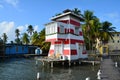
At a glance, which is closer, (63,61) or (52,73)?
(52,73)

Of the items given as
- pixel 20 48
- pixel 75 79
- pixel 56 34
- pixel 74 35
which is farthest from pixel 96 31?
pixel 75 79

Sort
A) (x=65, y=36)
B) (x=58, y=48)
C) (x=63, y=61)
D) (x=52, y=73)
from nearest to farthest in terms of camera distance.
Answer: (x=52, y=73) < (x=63, y=61) < (x=65, y=36) < (x=58, y=48)

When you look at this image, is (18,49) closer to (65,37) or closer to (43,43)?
(43,43)

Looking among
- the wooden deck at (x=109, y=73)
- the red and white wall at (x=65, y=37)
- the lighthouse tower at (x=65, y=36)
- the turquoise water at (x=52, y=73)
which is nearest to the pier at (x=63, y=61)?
the lighthouse tower at (x=65, y=36)

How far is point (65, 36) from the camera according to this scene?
3878 centimetres

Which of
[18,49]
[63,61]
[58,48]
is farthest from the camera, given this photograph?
[18,49]

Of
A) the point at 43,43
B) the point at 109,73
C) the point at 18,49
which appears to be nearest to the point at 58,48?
the point at 109,73

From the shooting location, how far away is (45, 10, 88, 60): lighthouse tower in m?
37.9

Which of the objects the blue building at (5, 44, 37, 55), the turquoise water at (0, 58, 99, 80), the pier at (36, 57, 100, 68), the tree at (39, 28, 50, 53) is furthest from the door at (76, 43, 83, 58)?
the blue building at (5, 44, 37, 55)

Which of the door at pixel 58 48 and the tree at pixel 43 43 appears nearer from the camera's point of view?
the door at pixel 58 48

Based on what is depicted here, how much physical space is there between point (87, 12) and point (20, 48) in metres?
36.7

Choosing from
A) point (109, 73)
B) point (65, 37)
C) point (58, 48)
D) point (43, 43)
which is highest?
point (43, 43)

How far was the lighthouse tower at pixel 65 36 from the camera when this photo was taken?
3794cm

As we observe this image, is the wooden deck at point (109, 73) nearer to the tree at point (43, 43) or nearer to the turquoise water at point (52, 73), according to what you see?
the turquoise water at point (52, 73)
